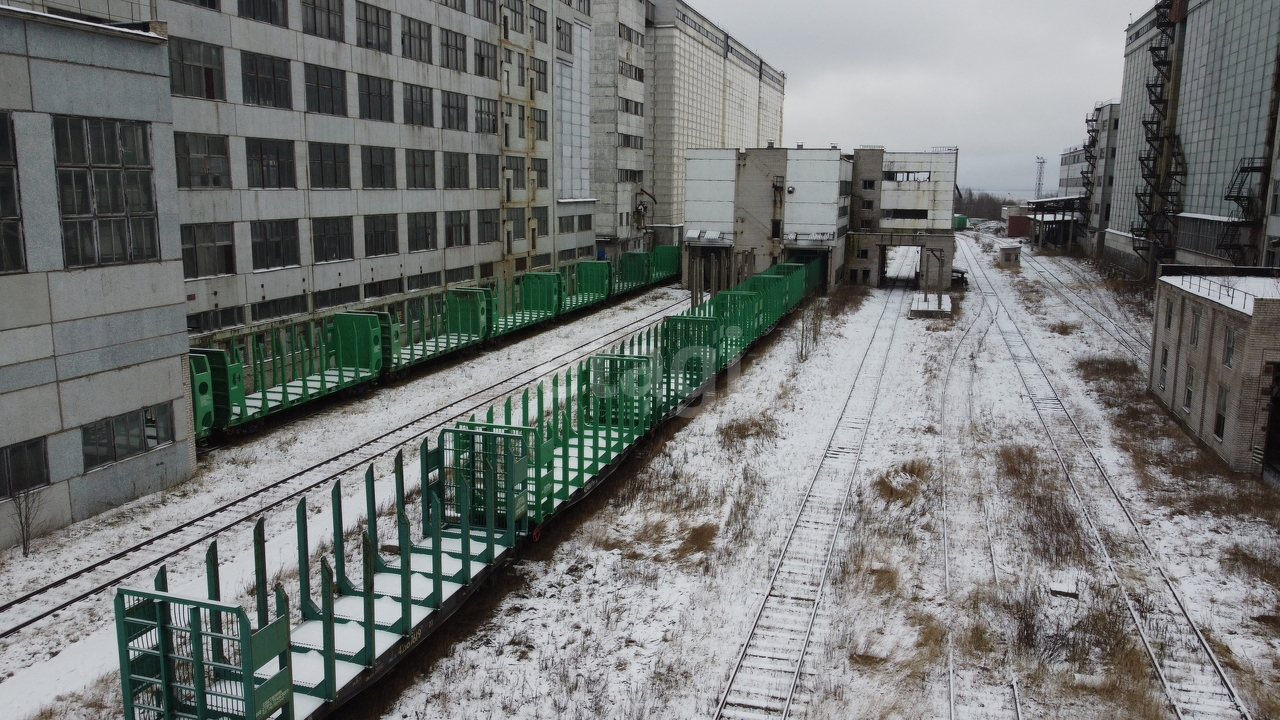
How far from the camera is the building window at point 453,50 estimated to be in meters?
39.0

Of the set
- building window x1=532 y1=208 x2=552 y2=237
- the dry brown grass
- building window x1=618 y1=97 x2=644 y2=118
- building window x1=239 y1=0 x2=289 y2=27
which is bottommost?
the dry brown grass

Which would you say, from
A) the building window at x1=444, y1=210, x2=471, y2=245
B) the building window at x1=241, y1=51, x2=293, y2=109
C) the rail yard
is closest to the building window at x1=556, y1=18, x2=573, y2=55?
the building window at x1=444, y1=210, x2=471, y2=245

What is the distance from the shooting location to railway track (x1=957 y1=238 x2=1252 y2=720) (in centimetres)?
1172

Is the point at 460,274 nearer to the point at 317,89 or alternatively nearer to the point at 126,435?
the point at 317,89

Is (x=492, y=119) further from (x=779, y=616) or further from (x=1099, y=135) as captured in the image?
(x=1099, y=135)

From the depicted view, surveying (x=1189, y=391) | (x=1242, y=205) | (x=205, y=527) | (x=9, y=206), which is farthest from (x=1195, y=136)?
(x=9, y=206)

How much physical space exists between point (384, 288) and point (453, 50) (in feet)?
38.2

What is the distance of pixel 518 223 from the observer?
47188 millimetres

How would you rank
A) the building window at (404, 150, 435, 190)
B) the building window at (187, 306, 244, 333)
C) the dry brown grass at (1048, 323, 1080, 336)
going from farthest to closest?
the dry brown grass at (1048, 323, 1080, 336), the building window at (404, 150, 435, 190), the building window at (187, 306, 244, 333)

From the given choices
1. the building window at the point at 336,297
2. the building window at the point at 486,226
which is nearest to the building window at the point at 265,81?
the building window at the point at 336,297

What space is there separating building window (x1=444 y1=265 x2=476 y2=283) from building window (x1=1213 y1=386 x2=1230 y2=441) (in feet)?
97.5

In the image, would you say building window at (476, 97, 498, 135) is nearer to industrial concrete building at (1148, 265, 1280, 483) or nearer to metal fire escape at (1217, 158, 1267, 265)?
industrial concrete building at (1148, 265, 1280, 483)

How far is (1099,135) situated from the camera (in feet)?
269

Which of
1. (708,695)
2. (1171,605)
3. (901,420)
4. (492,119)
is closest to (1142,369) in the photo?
(901,420)
